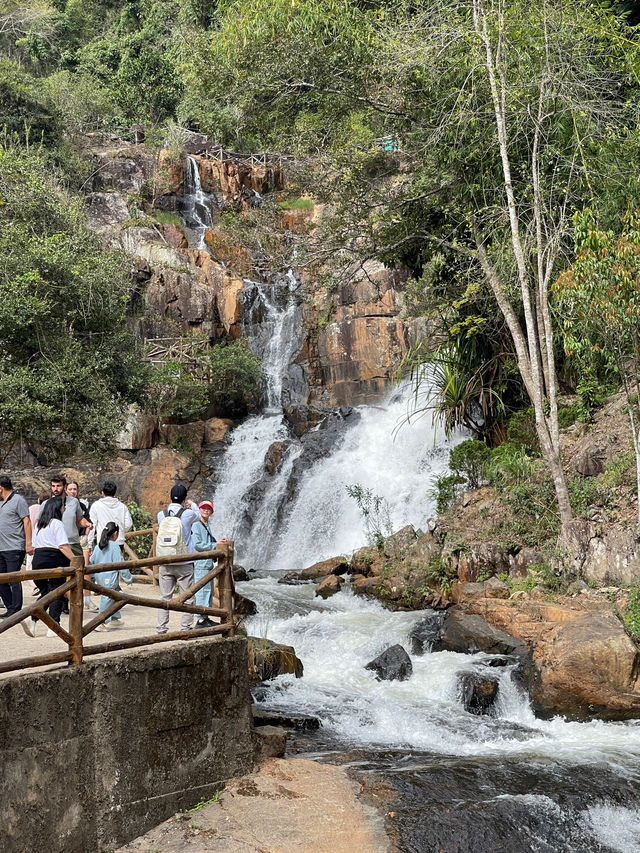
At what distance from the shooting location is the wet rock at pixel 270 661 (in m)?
9.95

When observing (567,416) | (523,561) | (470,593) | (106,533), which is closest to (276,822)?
(106,533)

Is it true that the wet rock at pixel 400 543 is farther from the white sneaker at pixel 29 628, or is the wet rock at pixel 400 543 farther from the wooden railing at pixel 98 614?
the white sneaker at pixel 29 628

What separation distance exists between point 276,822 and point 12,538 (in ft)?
12.7

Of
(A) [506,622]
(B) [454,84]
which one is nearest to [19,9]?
(B) [454,84]

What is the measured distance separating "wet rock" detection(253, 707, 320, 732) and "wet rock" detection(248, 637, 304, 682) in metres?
1.13

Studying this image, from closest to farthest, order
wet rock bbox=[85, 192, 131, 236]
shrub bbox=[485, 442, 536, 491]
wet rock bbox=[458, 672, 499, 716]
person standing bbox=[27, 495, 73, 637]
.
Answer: person standing bbox=[27, 495, 73, 637], wet rock bbox=[458, 672, 499, 716], shrub bbox=[485, 442, 536, 491], wet rock bbox=[85, 192, 131, 236]

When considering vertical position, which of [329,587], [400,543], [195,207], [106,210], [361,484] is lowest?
[329,587]

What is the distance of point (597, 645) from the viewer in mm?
9133

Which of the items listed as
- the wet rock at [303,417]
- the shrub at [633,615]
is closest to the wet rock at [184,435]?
the wet rock at [303,417]

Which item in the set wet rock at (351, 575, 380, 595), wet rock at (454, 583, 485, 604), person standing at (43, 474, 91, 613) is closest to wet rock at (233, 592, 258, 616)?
wet rock at (351, 575, 380, 595)

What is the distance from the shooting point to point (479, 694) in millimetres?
9227

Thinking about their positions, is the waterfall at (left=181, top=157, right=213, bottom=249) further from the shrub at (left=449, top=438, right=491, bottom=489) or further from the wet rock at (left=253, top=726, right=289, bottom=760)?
the wet rock at (left=253, top=726, right=289, bottom=760)

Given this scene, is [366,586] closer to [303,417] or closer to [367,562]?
[367,562]

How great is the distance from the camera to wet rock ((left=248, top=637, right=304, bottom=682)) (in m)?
9.95
